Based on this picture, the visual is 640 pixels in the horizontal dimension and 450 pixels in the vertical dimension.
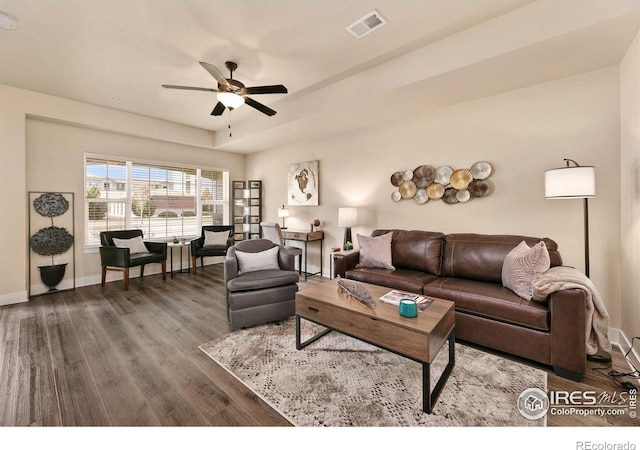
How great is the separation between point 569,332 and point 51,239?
627 centimetres

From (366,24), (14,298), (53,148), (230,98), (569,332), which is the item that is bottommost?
(14,298)

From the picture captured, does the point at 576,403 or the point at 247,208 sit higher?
the point at 247,208

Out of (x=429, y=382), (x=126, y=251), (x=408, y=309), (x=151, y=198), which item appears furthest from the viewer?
(x=151, y=198)

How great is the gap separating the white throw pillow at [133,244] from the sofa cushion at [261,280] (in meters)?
2.81

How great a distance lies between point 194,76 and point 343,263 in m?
3.01

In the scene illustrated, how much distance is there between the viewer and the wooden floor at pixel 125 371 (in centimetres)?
160

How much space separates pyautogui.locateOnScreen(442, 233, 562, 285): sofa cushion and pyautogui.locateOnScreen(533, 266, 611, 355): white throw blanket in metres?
0.56

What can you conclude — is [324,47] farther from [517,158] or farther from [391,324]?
[391,324]

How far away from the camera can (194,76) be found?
131 inches

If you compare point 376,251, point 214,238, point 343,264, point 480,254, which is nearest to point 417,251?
point 376,251

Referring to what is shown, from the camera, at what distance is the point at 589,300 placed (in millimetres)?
1922

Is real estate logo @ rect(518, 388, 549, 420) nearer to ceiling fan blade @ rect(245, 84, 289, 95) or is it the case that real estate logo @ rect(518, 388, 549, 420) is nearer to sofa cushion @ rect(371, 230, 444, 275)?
sofa cushion @ rect(371, 230, 444, 275)

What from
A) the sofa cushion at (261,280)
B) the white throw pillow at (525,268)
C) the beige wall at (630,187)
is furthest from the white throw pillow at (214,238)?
the beige wall at (630,187)

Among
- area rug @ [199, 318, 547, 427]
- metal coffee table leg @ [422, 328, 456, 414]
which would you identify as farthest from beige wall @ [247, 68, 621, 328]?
metal coffee table leg @ [422, 328, 456, 414]
